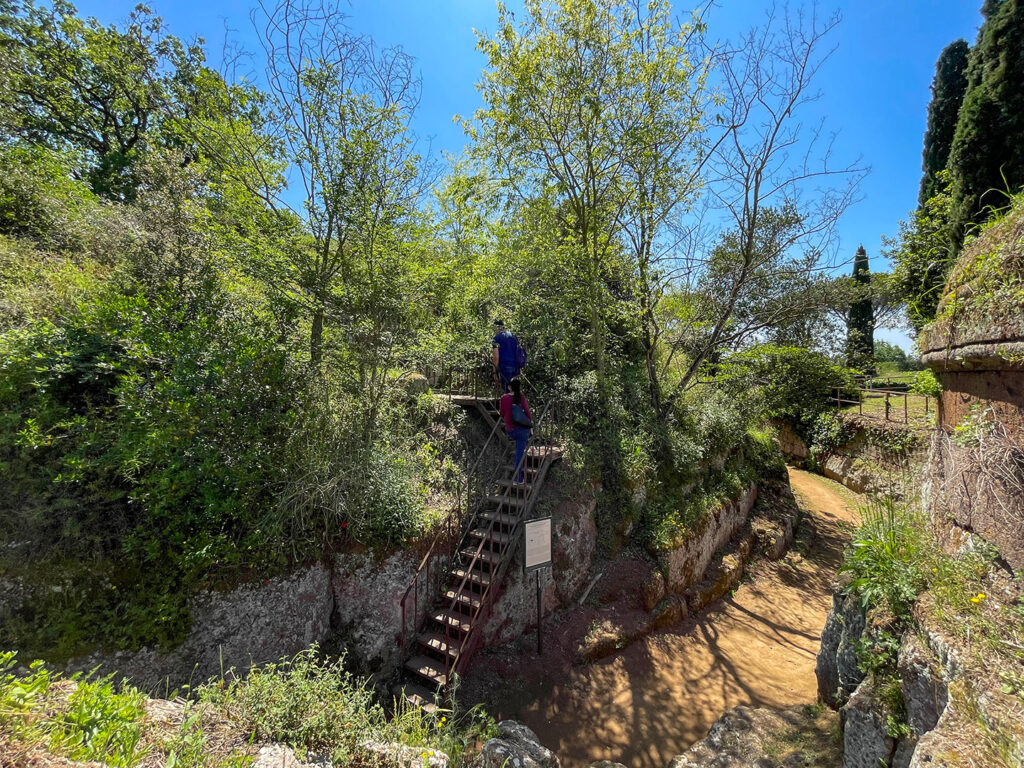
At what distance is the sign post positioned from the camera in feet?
16.2

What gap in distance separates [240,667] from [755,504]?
12.0 m

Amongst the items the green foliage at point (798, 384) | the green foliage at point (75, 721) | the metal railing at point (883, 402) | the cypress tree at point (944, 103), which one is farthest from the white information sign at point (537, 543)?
the cypress tree at point (944, 103)

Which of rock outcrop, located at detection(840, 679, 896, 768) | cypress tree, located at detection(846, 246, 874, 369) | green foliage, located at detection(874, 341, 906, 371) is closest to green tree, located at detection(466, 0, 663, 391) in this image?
rock outcrop, located at detection(840, 679, 896, 768)

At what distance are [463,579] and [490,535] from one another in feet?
2.28

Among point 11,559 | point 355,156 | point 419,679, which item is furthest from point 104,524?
point 355,156

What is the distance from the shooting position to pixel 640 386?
9.36m

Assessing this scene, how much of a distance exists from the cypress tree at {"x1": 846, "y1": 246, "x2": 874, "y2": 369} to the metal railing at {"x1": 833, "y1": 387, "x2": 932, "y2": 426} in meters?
3.97

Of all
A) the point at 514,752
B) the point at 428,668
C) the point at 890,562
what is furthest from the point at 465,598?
the point at 890,562

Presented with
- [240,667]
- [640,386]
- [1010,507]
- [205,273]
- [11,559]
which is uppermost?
[205,273]

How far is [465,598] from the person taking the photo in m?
4.98

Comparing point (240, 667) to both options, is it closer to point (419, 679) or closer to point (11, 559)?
point (419, 679)

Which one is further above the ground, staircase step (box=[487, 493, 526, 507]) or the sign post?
staircase step (box=[487, 493, 526, 507])

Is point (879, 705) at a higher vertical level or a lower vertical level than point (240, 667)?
higher

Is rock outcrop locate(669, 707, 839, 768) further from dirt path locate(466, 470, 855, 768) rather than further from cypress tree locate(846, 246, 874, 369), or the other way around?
cypress tree locate(846, 246, 874, 369)
